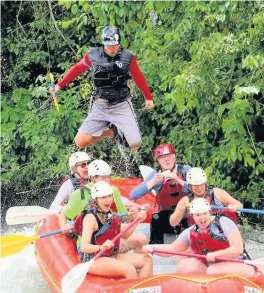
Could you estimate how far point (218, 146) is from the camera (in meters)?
7.41

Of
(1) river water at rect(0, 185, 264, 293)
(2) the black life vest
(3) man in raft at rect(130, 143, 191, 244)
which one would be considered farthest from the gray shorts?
(1) river water at rect(0, 185, 264, 293)

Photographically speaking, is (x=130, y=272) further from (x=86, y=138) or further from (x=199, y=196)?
(x=86, y=138)

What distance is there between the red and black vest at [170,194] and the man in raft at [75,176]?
59 cm

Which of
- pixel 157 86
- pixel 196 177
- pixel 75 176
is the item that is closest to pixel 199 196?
pixel 196 177

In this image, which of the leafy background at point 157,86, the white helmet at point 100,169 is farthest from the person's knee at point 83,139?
the white helmet at point 100,169

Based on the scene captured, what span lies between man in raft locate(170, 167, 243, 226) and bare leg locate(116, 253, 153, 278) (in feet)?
1.29

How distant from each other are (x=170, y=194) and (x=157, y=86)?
103 inches

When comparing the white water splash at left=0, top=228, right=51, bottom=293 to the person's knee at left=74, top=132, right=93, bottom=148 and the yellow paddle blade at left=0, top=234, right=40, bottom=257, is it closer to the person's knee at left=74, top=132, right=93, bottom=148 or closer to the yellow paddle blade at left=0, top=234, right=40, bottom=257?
the yellow paddle blade at left=0, top=234, right=40, bottom=257

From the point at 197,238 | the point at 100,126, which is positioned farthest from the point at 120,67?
the point at 197,238

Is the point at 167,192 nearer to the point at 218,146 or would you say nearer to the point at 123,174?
the point at 218,146

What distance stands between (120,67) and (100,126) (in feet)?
1.85

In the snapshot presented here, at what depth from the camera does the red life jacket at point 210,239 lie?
4.28 metres

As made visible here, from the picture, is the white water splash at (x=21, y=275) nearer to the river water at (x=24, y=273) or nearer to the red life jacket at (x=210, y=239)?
the river water at (x=24, y=273)

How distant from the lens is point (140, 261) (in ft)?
14.7
